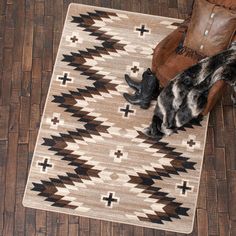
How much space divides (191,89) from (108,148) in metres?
0.63

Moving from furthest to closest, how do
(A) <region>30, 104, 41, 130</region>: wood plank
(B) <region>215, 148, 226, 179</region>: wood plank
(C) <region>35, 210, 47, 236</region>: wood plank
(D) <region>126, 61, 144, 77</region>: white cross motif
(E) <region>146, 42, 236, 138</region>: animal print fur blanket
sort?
(D) <region>126, 61, 144, 77</region>: white cross motif → (A) <region>30, 104, 41, 130</region>: wood plank → (B) <region>215, 148, 226, 179</region>: wood plank → (C) <region>35, 210, 47, 236</region>: wood plank → (E) <region>146, 42, 236, 138</region>: animal print fur blanket

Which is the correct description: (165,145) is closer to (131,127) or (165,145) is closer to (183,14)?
(131,127)

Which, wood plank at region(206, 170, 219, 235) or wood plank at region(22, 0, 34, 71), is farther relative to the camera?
wood plank at region(22, 0, 34, 71)

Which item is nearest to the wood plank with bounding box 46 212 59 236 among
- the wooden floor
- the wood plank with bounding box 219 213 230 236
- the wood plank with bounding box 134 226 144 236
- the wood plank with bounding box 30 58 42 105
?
the wooden floor

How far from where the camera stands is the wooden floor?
2.60m

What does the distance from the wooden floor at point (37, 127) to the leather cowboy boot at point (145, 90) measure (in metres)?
0.42

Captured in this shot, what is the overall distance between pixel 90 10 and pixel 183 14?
25.3 inches

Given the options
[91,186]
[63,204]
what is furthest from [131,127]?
[63,204]

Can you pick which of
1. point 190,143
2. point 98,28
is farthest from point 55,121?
point 190,143

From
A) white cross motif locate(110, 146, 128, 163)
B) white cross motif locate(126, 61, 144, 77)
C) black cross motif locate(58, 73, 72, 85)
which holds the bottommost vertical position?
white cross motif locate(110, 146, 128, 163)

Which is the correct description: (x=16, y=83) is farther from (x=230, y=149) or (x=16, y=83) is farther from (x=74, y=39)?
(x=230, y=149)

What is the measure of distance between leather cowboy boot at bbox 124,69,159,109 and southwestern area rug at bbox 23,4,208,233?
2.0 inches

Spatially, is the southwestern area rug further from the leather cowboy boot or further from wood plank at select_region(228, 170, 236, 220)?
wood plank at select_region(228, 170, 236, 220)

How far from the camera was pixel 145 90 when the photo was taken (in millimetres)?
2779
